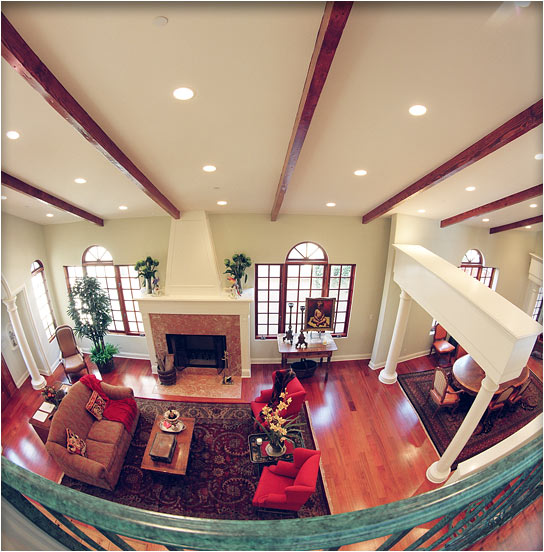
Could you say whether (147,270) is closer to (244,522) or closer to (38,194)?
(38,194)

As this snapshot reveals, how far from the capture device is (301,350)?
18.2ft

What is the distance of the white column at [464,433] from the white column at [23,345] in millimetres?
7453

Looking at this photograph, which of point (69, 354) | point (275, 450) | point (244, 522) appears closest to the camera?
point (244, 522)

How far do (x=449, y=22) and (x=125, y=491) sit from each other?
567 cm

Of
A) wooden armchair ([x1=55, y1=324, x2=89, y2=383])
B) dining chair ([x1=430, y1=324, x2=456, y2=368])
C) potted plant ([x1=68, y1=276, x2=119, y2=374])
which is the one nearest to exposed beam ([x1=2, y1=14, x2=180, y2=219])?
potted plant ([x1=68, y1=276, x2=119, y2=374])

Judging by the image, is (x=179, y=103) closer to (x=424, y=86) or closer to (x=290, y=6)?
(x=290, y=6)

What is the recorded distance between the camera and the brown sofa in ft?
10.7

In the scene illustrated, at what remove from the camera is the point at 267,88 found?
6.75 feet

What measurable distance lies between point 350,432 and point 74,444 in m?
4.15

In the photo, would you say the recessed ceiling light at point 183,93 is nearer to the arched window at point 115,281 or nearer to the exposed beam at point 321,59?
the exposed beam at point 321,59

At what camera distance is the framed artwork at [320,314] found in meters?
5.77

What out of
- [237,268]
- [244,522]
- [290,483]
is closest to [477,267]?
[237,268]

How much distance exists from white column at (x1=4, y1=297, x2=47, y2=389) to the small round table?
8.39 m

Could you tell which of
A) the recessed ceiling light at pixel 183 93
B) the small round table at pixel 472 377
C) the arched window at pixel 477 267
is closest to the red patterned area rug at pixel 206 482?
the small round table at pixel 472 377
